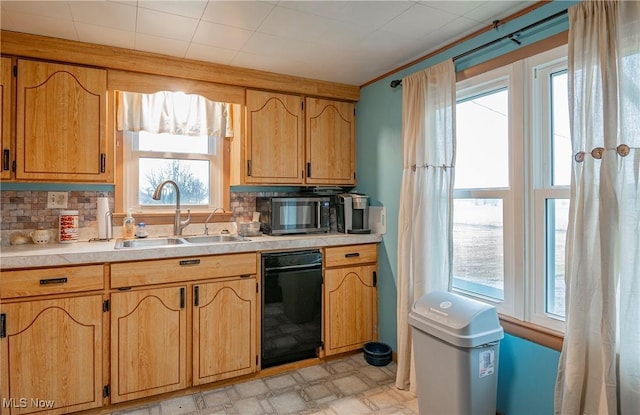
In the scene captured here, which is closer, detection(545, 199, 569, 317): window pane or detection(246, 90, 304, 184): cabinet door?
detection(545, 199, 569, 317): window pane

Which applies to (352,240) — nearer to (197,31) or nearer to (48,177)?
(197,31)

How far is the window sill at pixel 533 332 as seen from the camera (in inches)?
72.2

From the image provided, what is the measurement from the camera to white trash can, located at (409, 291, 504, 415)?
6.13 ft

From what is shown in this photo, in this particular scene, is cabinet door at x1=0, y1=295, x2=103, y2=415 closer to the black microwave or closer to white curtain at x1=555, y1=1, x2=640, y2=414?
the black microwave

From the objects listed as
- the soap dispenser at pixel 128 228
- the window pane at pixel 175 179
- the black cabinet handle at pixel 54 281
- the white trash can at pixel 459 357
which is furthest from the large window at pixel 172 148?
the white trash can at pixel 459 357

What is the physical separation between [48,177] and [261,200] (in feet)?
4.81

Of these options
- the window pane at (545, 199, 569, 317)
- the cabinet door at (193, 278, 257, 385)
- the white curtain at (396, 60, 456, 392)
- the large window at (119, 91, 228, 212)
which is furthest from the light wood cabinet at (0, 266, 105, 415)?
the window pane at (545, 199, 569, 317)

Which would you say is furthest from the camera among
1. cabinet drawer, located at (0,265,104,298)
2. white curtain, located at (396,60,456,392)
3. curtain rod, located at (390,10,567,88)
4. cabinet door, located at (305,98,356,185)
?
cabinet door, located at (305,98,356,185)

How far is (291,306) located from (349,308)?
51cm

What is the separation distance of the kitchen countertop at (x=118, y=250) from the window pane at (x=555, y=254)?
55.0 inches

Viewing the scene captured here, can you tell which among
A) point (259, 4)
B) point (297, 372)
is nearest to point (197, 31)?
point (259, 4)

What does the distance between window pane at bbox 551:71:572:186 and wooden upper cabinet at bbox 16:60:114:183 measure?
2723mm

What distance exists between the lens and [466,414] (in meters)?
1.88

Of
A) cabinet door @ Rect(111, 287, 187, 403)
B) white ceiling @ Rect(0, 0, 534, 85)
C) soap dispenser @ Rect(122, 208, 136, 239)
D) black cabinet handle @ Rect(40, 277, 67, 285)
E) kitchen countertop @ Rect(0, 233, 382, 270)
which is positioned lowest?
cabinet door @ Rect(111, 287, 187, 403)
